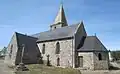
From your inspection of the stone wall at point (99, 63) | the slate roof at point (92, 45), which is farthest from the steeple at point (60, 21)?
the stone wall at point (99, 63)

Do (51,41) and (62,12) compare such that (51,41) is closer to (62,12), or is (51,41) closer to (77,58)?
(77,58)

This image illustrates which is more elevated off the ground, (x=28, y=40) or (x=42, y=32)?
(x=42, y=32)

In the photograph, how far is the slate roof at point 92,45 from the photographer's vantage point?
97.0 feet

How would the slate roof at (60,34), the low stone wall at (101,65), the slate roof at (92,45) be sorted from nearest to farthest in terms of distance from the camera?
the low stone wall at (101,65), the slate roof at (92,45), the slate roof at (60,34)

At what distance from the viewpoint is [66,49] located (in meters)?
31.6

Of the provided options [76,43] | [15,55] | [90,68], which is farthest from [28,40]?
[90,68]

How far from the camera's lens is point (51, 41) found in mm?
34875

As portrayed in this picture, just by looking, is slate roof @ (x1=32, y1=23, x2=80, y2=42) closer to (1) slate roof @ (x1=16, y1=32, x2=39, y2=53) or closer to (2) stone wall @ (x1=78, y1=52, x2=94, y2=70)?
(1) slate roof @ (x1=16, y1=32, x2=39, y2=53)

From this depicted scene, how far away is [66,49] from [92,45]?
→ 17.4 feet

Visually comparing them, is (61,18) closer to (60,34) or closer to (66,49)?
(60,34)

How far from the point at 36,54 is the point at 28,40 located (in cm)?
358

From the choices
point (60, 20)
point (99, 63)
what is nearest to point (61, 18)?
point (60, 20)

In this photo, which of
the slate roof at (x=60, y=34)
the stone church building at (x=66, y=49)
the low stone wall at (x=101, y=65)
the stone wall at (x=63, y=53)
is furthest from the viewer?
the slate roof at (x=60, y=34)

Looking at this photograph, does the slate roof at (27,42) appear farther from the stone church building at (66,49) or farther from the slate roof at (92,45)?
the slate roof at (92,45)
